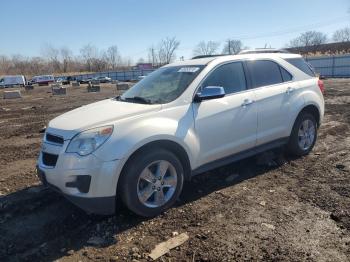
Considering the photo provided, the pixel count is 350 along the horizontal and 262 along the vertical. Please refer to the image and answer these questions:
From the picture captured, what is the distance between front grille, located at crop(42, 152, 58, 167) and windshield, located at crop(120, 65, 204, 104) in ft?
4.41

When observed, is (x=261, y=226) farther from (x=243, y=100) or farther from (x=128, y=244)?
(x=243, y=100)

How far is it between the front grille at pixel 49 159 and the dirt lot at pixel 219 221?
2.37 feet

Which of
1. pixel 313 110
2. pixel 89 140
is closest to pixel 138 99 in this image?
pixel 89 140

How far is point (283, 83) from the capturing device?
5.87 metres

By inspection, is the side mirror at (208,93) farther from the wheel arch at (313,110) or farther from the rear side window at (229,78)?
the wheel arch at (313,110)

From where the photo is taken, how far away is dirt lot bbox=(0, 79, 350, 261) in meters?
3.55

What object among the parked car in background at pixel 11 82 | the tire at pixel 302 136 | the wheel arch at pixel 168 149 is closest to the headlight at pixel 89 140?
the wheel arch at pixel 168 149

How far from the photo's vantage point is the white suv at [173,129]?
12.8 feet

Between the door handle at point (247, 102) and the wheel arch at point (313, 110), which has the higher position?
the door handle at point (247, 102)

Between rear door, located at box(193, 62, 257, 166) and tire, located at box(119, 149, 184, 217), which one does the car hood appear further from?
rear door, located at box(193, 62, 257, 166)

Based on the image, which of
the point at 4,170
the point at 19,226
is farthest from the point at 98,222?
the point at 4,170

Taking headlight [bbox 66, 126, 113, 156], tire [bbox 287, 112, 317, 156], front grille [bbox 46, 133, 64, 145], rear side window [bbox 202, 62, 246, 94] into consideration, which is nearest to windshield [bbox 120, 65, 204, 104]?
rear side window [bbox 202, 62, 246, 94]

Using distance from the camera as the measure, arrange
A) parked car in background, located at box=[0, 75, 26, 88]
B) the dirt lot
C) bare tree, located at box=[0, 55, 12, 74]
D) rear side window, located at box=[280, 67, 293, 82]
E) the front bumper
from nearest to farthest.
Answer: the dirt lot
the front bumper
rear side window, located at box=[280, 67, 293, 82]
parked car in background, located at box=[0, 75, 26, 88]
bare tree, located at box=[0, 55, 12, 74]

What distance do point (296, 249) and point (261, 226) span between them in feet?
1.81
